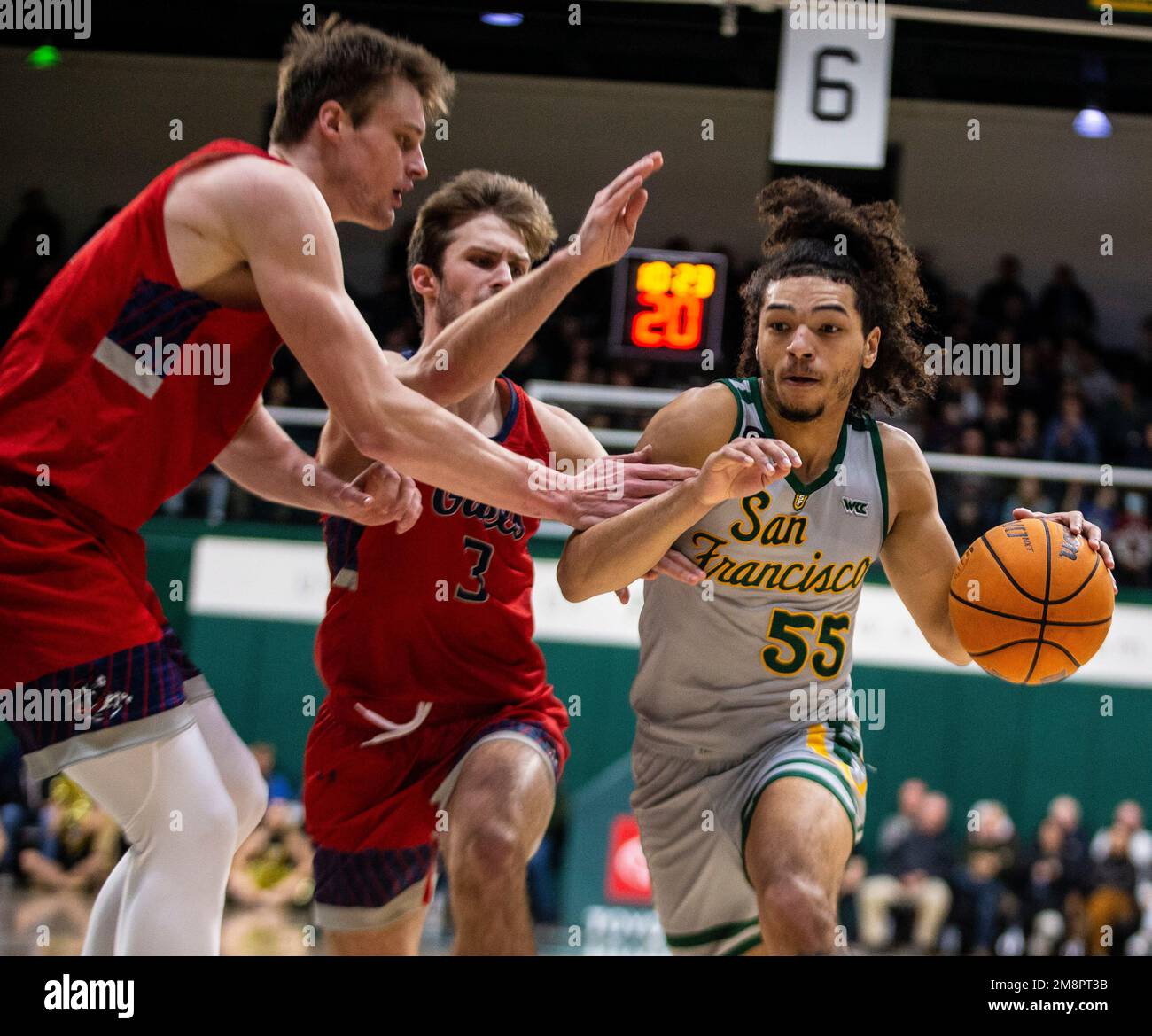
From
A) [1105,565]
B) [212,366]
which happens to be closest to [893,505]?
[1105,565]

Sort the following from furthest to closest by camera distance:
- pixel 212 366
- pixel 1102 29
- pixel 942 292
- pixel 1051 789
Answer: pixel 942 292 → pixel 1051 789 → pixel 1102 29 → pixel 212 366

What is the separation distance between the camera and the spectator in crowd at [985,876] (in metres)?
10.6

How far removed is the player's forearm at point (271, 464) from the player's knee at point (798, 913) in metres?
1.57

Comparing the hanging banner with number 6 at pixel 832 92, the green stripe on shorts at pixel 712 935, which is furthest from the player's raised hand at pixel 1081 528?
the hanging banner with number 6 at pixel 832 92

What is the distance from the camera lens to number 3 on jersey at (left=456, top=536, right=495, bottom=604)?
4262 mm

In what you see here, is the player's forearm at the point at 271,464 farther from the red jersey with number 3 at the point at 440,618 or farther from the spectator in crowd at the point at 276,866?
the spectator in crowd at the point at 276,866

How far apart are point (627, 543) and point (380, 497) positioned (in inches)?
26.1

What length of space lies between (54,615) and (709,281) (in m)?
6.95

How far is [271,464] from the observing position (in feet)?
13.2

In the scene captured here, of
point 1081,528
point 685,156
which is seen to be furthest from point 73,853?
point 685,156

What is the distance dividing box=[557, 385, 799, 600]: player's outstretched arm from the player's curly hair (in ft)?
1.46

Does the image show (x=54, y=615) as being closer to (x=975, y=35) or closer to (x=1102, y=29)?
(x=1102, y=29)

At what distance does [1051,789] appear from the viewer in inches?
461

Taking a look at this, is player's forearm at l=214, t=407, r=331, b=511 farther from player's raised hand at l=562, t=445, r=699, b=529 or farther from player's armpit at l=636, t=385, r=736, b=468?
player's armpit at l=636, t=385, r=736, b=468
